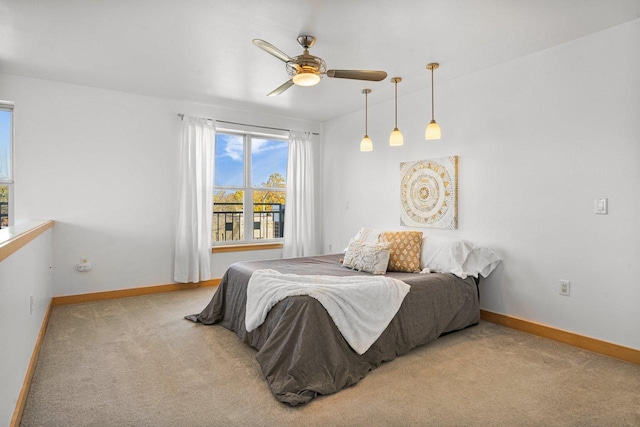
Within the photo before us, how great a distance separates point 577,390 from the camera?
228cm

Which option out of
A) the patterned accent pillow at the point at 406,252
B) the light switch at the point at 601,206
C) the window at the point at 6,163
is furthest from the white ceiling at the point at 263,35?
the patterned accent pillow at the point at 406,252

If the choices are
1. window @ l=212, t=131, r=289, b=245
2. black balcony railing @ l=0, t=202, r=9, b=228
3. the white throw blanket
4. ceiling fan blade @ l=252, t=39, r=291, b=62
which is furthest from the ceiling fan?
black balcony railing @ l=0, t=202, r=9, b=228

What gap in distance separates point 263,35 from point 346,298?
2131mm

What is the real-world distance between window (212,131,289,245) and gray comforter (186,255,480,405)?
6.36ft

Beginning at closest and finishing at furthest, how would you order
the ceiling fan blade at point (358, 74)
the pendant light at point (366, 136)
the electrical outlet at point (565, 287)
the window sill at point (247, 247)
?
the ceiling fan blade at point (358, 74) < the electrical outlet at point (565, 287) < the pendant light at point (366, 136) < the window sill at point (247, 247)

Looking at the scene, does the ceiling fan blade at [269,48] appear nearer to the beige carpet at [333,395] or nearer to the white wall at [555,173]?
the white wall at [555,173]

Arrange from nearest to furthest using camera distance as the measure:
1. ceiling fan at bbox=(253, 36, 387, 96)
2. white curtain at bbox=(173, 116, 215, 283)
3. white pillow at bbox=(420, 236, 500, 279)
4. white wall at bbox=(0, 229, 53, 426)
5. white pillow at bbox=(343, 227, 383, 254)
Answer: white wall at bbox=(0, 229, 53, 426) < ceiling fan at bbox=(253, 36, 387, 96) < white pillow at bbox=(420, 236, 500, 279) < white pillow at bbox=(343, 227, 383, 254) < white curtain at bbox=(173, 116, 215, 283)

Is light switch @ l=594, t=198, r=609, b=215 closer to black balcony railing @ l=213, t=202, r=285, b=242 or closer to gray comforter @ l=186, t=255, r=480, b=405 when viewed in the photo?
gray comforter @ l=186, t=255, r=480, b=405

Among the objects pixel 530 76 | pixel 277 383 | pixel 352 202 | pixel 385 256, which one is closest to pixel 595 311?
pixel 385 256

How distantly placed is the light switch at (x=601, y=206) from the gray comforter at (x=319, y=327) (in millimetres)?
1139

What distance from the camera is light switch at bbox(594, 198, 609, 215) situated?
2846 millimetres

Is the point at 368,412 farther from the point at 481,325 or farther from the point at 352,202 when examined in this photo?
the point at 352,202

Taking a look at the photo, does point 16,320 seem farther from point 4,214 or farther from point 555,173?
point 555,173

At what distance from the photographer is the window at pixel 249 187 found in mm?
5375
